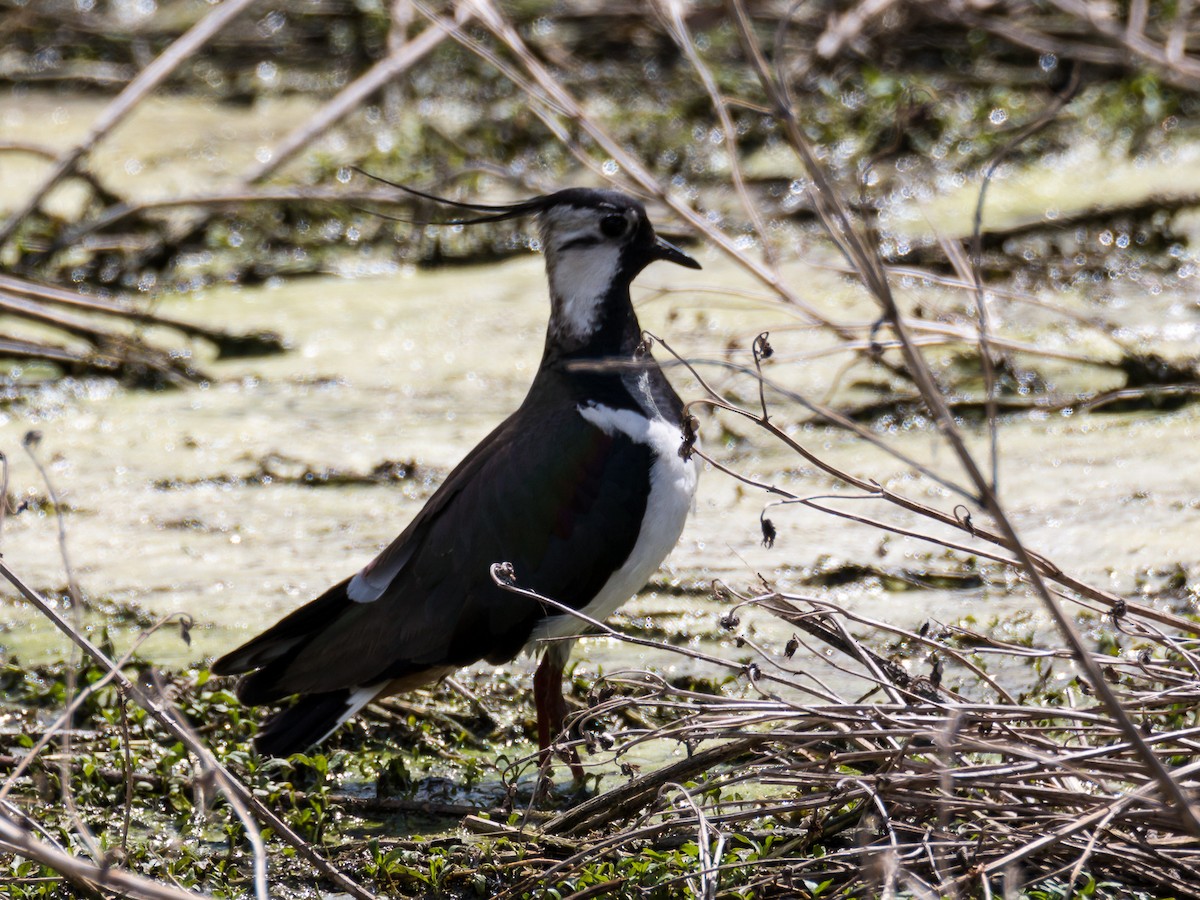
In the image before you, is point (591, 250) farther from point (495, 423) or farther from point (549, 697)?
point (495, 423)

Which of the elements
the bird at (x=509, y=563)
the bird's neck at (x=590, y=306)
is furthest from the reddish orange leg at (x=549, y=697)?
the bird's neck at (x=590, y=306)

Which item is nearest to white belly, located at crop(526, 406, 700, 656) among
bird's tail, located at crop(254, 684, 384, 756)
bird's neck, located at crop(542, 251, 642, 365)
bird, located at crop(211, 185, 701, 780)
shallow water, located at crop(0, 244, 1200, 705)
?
bird, located at crop(211, 185, 701, 780)

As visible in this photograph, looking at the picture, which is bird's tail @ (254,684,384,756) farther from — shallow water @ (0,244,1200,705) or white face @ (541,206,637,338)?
white face @ (541,206,637,338)

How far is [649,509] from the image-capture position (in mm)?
3416

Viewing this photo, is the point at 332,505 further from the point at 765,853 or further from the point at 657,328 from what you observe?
the point at 765,853

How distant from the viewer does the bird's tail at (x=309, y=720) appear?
3.34 metres

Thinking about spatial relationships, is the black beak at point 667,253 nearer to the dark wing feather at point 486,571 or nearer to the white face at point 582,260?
the white face at point 582,260

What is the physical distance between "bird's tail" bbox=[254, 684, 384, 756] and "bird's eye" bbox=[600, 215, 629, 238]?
1200 mm

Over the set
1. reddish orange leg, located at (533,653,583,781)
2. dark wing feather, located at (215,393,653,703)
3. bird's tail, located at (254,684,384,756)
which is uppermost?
dark wing feather, located at (215,393,653,703)

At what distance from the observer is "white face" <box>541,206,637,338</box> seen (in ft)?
12.4

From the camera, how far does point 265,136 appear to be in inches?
330

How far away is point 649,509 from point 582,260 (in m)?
0.71

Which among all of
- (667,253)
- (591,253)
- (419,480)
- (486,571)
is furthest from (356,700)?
(419,480)

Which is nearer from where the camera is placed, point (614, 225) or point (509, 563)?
point (509, 563)
